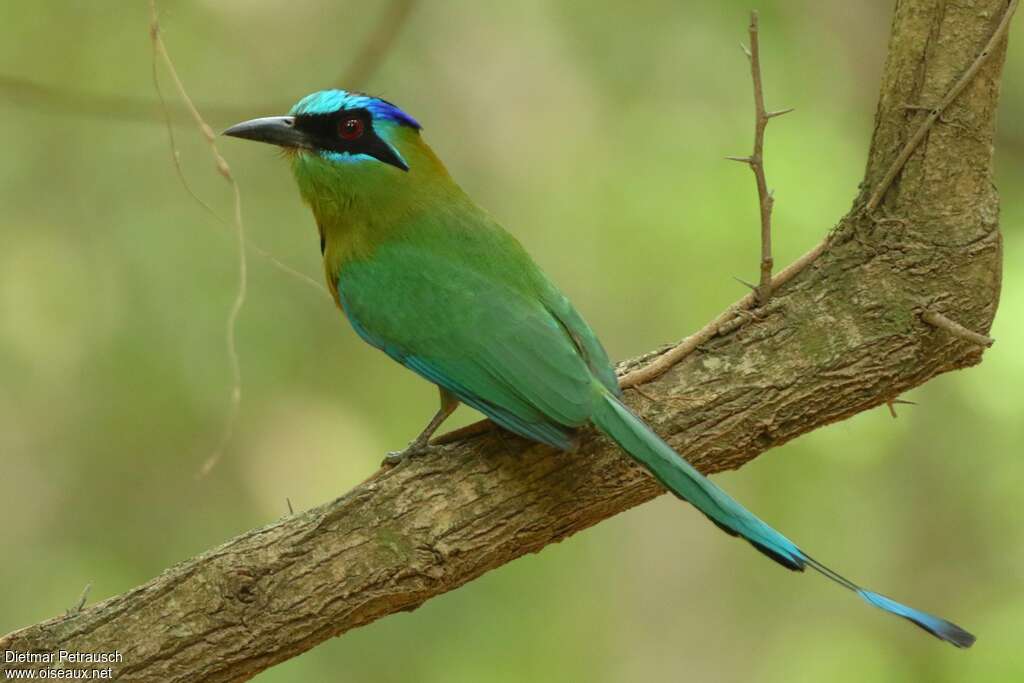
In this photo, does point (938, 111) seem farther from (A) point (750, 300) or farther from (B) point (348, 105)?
(B) point (348, 105)

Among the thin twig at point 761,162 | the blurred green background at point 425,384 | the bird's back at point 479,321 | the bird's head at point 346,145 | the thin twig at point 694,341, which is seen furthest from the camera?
the blurred green background at point 425,384

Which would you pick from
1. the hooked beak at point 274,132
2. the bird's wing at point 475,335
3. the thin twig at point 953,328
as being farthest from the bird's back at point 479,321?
the thin twig at point 953,328

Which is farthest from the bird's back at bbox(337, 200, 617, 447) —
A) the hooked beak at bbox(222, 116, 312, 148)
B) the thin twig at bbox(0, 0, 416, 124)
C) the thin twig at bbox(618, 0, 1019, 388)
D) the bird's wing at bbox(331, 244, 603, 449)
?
the thin twig at bbox(0, 0, 416, 124)

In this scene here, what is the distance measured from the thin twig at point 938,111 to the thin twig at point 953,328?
318 millimetres

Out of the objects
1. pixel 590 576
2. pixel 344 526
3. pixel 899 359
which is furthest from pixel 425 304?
pixel 590 576

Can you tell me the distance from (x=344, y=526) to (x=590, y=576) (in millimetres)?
4188

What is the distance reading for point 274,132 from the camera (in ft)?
11.4

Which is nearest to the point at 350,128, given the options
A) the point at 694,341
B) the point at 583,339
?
the point at 583,339

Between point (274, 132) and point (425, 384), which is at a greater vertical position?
point (425, 384)

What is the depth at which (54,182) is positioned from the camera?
264 inches

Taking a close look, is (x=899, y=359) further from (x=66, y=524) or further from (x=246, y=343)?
(x=66, y=524)

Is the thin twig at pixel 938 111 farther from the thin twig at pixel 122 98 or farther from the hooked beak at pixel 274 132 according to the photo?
the thin twig at pixel 122 98

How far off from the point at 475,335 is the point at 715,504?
2.60 ft

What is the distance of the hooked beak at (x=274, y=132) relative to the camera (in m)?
3.44
